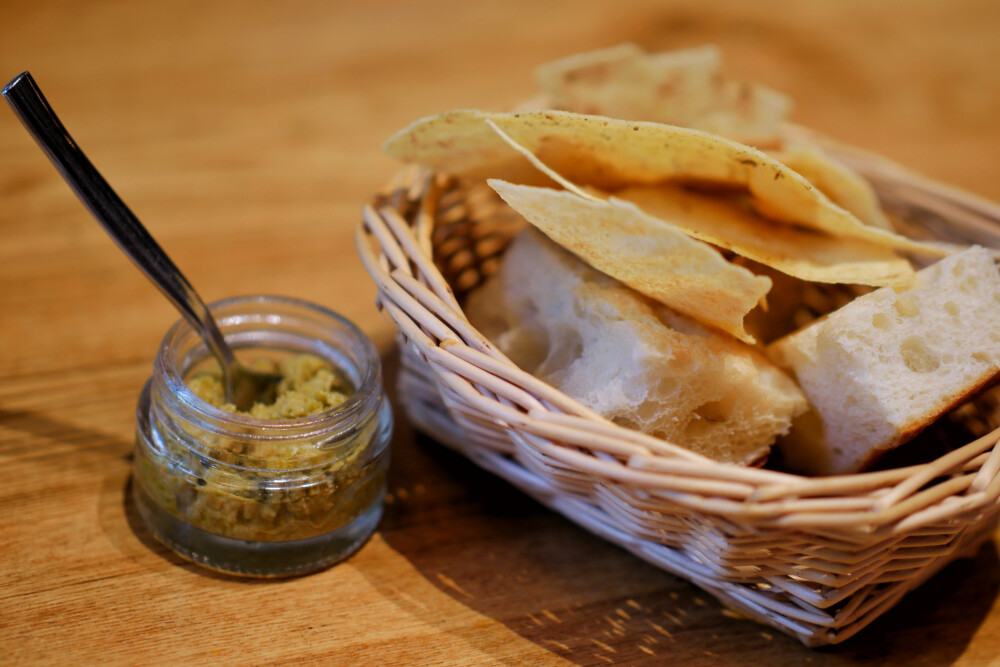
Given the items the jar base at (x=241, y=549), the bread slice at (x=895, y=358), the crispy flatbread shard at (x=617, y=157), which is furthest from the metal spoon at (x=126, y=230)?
the bread slice at (x=895, y=358)

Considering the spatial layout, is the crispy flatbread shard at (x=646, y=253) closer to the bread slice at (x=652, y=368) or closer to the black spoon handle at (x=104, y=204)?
the bread slice at (x=652, y=368)

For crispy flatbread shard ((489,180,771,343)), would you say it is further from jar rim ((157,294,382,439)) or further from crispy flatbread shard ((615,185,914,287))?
jar rim ((157,294,382,439))

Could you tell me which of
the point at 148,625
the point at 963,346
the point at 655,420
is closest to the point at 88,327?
the point at 148,625

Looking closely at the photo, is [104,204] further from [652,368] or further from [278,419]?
[652,368]

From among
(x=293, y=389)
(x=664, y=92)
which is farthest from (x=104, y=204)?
(x=664, y=92)

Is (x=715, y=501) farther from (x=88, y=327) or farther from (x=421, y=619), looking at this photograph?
(x=88, y=327)
